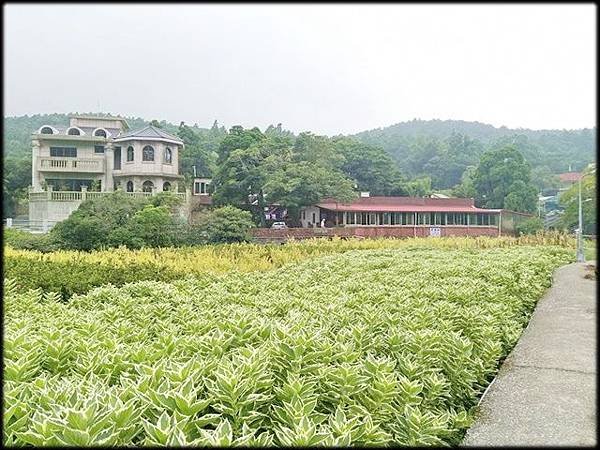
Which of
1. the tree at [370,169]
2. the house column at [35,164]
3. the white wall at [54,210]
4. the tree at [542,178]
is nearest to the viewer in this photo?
the white wall at [54,210]

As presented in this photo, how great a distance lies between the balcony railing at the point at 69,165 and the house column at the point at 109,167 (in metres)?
0.44

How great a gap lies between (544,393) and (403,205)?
24.6 meters

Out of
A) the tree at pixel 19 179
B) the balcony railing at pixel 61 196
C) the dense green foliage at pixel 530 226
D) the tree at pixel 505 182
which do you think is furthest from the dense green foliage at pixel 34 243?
the tree at pixel 505 182

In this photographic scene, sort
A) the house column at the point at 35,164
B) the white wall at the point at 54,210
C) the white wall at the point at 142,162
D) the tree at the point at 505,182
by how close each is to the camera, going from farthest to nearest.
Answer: the tree at the point at 505,182
the white wall at the point at 142,162
the house column at the point at 35,164
the white wall at the point at 54,210

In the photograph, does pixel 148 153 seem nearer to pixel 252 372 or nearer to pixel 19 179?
pixel 19 179

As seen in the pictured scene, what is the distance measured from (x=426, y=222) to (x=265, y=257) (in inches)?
688

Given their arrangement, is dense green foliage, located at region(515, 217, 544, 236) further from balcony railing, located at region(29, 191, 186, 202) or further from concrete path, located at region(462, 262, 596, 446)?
concrete path, located at region(462, 262, 596, 446)

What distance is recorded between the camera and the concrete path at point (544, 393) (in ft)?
6.72

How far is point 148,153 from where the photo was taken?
23.6 metres

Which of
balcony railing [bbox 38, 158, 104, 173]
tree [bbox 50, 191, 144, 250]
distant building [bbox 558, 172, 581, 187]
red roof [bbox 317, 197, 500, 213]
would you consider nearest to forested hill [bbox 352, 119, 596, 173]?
red roof [bbox 317, 197, 500, 213]

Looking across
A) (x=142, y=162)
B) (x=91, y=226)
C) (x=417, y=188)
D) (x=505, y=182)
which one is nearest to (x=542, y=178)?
(x=505, y=182)

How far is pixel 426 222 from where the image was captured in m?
26.0

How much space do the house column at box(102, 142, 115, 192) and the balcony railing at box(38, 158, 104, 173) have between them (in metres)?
0.44

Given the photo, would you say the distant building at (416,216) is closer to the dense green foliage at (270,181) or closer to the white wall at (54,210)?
the dense green foliage at (270,181)
